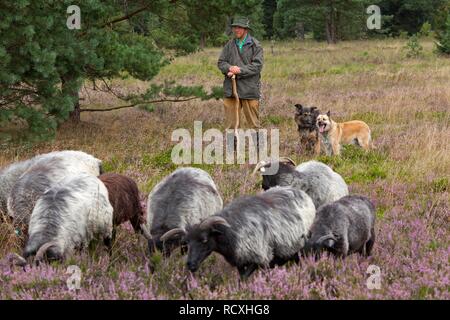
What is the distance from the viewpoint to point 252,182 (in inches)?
403

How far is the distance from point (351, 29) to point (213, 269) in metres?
51.2

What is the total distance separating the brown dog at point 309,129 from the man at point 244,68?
0.96m

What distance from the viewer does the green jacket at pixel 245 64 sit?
41.9 feet

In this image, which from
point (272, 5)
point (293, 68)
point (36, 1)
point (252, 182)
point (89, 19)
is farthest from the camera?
point (272, 5)

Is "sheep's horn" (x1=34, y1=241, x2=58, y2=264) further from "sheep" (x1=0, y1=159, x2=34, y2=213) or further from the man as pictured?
the man

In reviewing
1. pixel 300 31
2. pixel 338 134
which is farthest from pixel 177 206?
pixel 300 31

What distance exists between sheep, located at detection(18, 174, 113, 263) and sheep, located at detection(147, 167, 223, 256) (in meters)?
0.59

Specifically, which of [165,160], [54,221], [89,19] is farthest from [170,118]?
[54,221]

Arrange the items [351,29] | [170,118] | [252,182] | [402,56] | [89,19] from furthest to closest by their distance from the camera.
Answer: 1. [351,29]
2. [402,56]
3. [170,118]
4. [89,19]
5. [252,182]

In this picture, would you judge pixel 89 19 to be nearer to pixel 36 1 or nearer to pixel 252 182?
pixel 36 1

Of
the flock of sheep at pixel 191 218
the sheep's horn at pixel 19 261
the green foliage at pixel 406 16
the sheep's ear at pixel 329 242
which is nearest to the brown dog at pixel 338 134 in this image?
the flock of sheep at pixel 191 218

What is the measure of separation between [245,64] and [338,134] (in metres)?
2.48

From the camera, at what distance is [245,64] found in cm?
1292

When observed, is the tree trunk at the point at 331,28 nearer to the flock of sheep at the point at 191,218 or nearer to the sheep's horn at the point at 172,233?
the flock of sheep at the point at 191,218
